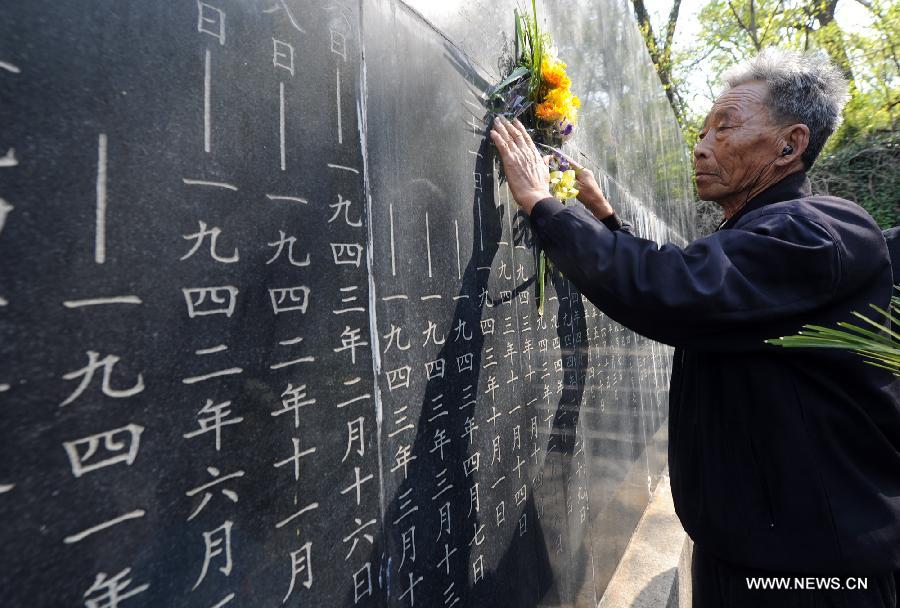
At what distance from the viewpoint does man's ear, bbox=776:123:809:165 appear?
1781mm

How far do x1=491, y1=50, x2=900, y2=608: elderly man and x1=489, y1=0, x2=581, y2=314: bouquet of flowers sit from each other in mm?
501

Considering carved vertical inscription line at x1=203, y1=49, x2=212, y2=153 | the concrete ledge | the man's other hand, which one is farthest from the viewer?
the concrete ledge

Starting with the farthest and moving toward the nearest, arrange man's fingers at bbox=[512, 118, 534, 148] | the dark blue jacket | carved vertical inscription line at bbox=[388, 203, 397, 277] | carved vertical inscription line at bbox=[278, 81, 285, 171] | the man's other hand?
the man's other hand < man's fingers at bbox=[512, 118, 534, 148] < the dark blue jacket < carved vertical inscription line at bbox=[388, 203, 397, 277] < carved vertical inscription line at bbox=[278, 81, 285, 171]

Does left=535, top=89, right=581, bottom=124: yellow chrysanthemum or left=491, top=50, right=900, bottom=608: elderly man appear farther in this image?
left=535, top=89, right=581, bottom=124: yellow chrysanthemum

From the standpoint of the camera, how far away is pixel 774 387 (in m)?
1.51

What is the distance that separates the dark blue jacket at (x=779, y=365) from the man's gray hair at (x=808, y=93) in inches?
13.8

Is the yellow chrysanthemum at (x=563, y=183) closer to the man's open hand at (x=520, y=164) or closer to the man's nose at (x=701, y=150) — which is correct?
the man's open hand at (x=520, y=164)

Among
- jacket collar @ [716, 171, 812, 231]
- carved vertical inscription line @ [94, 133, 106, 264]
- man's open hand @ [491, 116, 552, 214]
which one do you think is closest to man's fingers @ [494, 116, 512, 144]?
man's open hand @ [491, 116, 552, 214]

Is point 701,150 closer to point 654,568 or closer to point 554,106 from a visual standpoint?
point 554,106

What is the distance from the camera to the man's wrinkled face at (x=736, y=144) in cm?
184

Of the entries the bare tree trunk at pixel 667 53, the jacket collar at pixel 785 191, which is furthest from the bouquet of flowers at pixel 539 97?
the bare tree trunk at pixel 667 53

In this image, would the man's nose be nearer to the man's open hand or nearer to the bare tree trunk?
the man's open hand

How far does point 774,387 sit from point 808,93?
1.07 m

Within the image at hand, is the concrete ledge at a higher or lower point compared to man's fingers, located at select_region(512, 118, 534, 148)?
lower
